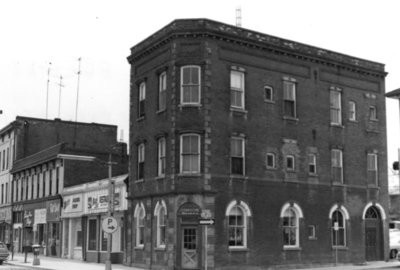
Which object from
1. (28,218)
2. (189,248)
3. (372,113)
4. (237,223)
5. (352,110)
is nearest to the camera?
(189,248)

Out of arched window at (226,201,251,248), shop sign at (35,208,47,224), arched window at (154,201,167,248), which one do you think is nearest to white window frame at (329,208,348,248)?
arched window at (226,201,251,248)

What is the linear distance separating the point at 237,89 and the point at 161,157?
18.2ft

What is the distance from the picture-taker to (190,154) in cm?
3294

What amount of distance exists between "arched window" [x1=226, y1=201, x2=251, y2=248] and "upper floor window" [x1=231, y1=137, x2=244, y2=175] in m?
1.78

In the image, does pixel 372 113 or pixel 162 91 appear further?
pixel 372 113

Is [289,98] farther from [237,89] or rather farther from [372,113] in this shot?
[372,113]

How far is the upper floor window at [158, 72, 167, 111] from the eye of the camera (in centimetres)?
3484

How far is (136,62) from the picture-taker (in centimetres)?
3869

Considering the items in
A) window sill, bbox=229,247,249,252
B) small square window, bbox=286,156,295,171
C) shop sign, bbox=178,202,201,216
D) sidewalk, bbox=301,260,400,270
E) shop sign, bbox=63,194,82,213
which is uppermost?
small square window, bbox=286,156,295,171

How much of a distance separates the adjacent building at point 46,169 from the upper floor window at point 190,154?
1300cm

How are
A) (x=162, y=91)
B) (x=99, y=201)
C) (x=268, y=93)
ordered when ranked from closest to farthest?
1. (x=162, y=91)
2. (x=268, y=93)
3. (x=99, y=201)

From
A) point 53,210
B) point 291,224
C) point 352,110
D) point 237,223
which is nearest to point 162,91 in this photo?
point 237,223

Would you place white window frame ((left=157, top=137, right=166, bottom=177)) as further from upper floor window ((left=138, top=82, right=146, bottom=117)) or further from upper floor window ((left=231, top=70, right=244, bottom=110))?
upper floor window ((left=231, top=70, right=244, bottom=110))

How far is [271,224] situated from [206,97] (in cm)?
793
